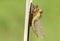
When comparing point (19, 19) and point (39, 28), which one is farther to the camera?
point (19, 19)

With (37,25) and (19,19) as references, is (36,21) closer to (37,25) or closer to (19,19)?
(37,25)

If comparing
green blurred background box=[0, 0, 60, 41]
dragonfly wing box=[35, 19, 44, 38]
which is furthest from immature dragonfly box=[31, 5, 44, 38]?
green blurred background box=[0, 0, 60, 41]

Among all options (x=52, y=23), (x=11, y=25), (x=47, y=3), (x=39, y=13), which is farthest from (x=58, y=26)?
(x=39, y=13)

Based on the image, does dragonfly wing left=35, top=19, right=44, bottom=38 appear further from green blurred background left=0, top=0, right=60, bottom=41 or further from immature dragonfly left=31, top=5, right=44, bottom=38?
green blurred background left=0, top=0, right=60, bottom=41

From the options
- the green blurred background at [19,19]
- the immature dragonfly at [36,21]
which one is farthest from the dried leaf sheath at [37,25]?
the green blurred background at [19,19]

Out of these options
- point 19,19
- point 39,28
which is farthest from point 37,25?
point 19,19

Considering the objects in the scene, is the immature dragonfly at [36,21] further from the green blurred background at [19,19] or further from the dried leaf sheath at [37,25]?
the green blurred background at [19,19]

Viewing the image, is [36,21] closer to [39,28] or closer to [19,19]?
[39,28]

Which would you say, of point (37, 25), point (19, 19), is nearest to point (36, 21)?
point (37, 25)
